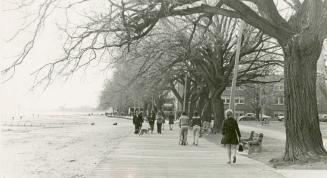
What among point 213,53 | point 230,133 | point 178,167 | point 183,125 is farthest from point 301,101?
point 213,53

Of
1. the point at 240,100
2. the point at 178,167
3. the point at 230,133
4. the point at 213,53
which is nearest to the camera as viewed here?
the point at 178,167

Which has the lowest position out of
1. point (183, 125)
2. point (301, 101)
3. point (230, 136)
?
point (230, 136)

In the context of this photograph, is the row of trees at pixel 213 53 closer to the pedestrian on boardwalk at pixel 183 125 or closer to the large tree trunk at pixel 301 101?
the pedestrian on boardwalk at pixel 183 125

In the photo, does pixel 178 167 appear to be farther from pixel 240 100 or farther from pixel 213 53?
pixel 240 100

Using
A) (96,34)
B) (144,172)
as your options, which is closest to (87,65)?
(96,34)

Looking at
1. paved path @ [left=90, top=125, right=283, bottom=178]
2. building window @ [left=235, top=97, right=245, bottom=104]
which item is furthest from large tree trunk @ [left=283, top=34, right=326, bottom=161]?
building window @ [left=235, top=97, right=245, bottom=104]

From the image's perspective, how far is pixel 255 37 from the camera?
3431 centimetres

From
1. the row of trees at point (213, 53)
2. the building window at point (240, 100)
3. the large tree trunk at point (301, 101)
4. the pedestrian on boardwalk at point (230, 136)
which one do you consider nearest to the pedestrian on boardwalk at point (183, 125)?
the row of trees at point (213, 53)

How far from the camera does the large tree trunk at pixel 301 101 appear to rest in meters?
16.2

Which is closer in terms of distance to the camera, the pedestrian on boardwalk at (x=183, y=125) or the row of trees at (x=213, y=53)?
the pedestrian on boardwalk at (x=183, y=125)

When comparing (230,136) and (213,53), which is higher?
(213,53)

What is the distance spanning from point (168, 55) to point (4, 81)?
21978mm

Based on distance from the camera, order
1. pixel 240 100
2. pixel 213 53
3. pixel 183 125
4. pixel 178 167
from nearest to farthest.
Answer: pixel 178 167 → pixel 183 125 → pixel 213 53 → pixel 240 100

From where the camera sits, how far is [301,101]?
16.4m
